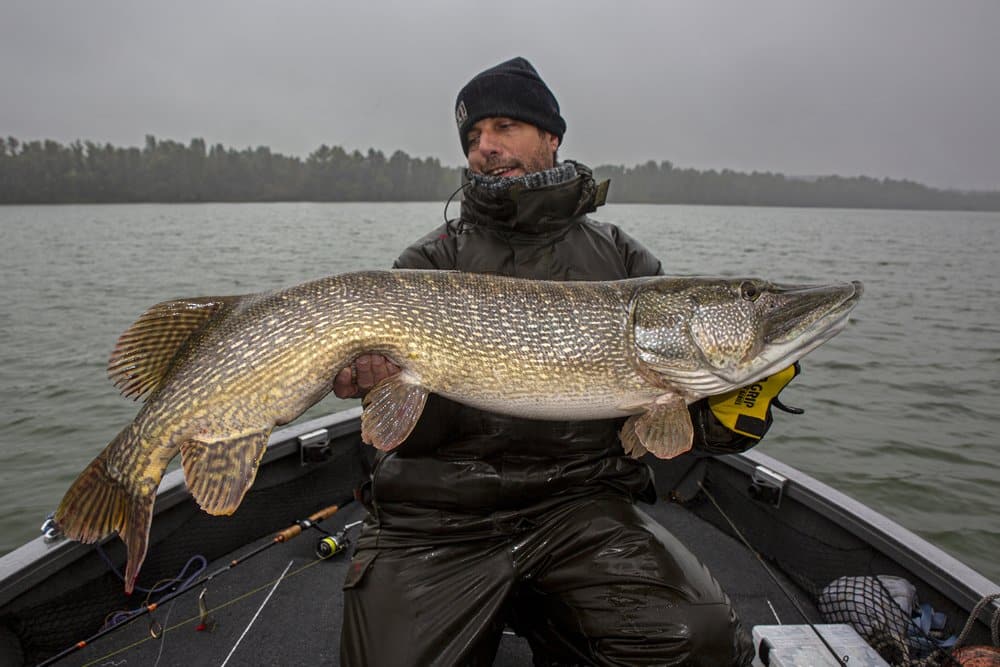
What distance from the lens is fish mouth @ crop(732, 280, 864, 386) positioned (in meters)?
1.92

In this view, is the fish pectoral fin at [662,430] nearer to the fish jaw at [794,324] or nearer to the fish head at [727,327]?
the fish head at [727,327]

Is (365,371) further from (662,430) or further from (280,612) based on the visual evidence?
(280,612)

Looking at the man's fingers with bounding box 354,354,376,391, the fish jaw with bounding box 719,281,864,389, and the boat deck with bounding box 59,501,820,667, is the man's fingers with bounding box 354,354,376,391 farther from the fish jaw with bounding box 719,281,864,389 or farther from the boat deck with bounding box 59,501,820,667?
the fish jaw with bounding box 719,281,864,389

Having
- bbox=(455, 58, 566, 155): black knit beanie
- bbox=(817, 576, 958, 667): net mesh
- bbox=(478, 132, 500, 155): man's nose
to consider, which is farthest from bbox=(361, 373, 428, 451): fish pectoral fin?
bbox=(817, 576, 958, 667): net mesh

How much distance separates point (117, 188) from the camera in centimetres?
5044

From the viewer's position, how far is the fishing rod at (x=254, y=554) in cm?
209

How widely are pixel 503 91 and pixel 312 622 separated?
2505 mm

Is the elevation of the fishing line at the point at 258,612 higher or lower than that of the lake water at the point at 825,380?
higher

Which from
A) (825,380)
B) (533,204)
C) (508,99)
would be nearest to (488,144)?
(508,99)

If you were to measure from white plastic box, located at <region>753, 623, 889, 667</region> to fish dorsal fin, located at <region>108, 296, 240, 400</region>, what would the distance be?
204 centimetres

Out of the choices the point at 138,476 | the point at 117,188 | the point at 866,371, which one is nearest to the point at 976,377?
the point at 866,371

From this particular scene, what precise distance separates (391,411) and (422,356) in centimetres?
21

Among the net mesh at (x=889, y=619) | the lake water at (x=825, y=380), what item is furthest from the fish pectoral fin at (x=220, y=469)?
the lake water at (x=825, y=380)

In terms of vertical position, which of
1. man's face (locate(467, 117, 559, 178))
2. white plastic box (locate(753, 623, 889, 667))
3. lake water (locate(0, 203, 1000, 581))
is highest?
man's face (locate(467, 117, 559, 178))
